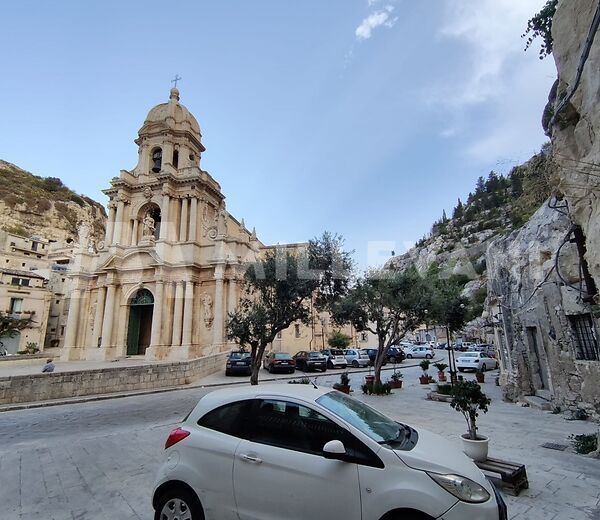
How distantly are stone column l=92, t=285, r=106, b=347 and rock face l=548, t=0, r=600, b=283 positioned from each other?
30.0 metres

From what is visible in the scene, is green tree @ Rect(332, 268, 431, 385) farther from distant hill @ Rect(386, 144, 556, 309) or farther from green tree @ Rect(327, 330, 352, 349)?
distant hill @ Rect(386, 144, 556, 309)

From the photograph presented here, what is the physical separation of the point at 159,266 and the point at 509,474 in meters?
25.4

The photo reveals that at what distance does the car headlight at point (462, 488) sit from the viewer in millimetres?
2564

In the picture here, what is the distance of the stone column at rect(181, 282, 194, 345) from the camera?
82.2ft

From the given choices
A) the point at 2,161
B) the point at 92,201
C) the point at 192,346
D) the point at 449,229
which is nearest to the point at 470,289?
the point at 449,229

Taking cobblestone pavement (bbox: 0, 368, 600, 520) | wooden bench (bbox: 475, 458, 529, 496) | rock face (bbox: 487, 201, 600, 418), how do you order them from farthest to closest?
1. rock face (bbox: 487, 201, 600, 418)
2. wooden bench (bbox: 475, 458, 529, 496)
3. cobblestone pavement (bbox: 0, 368, 600, 520)

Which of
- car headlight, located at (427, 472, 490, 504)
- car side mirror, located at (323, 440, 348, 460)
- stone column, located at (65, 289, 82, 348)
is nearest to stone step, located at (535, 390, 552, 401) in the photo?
car headlight, located at (427, 472, 490, 504)

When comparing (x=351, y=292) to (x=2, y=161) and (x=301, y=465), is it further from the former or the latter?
(x=2, y=161)

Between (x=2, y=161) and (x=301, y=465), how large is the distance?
297 feet

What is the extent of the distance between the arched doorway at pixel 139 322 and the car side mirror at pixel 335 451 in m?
→ 26.4

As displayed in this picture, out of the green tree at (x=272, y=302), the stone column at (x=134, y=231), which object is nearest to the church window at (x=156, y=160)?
the stone column at (x=134, y=231)

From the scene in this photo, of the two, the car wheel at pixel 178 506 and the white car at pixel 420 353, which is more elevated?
the car wheel at pixel 178 506

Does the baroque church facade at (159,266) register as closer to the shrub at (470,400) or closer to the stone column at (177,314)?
the stone column at (177,314)

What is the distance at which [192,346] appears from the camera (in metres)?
24.9
